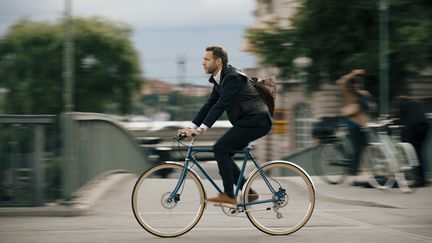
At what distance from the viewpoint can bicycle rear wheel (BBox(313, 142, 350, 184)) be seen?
44.8ft

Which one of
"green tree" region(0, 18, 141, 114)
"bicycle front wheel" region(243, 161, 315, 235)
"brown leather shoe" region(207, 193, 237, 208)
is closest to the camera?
"brown leather shoe" region(207, 193, 237, 208)

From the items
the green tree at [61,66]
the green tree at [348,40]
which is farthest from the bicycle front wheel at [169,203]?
the green tree at [61,66]

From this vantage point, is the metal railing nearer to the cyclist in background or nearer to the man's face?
the man's face

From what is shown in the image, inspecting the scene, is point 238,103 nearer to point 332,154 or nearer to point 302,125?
point 332,154

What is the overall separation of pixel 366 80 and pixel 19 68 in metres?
29.6

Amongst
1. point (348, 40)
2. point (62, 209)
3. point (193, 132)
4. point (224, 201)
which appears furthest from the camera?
point (348, 40)

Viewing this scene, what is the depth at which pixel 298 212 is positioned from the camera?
8.05 meters

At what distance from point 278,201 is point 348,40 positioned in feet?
69.3

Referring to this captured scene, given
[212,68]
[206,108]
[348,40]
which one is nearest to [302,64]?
[348,40]

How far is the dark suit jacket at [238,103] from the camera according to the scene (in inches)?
305

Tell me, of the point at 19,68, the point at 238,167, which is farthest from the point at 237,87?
the point at 19,68

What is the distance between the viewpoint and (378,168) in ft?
41.7

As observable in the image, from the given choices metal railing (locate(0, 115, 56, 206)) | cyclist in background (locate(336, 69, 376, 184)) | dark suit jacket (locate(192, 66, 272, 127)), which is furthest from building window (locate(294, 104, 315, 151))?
dark suit jacket (locate(192, 66, 272, 127))

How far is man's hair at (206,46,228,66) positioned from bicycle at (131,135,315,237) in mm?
771
